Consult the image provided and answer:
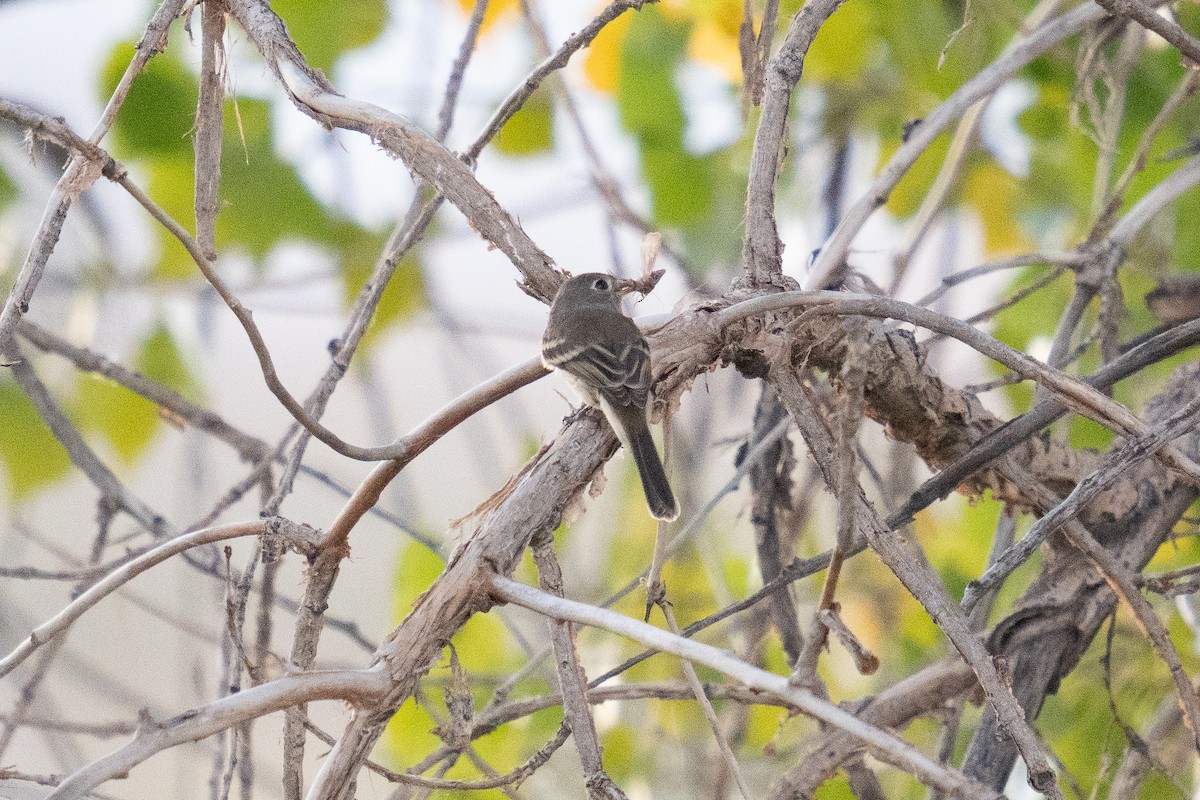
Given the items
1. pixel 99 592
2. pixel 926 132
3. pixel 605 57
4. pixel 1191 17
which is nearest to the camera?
pixel 99 592

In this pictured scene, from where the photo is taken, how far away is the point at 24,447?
303cm

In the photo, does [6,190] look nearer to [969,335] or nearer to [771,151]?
[771,151]

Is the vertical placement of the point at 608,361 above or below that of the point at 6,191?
below

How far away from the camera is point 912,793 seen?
3.15m

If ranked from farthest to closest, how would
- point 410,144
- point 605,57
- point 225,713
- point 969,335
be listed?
point 605,57
point 410,144
point 969,335
point 225,713

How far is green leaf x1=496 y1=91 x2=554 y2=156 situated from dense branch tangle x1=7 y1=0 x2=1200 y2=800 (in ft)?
5.72

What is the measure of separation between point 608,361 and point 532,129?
72.9 inches

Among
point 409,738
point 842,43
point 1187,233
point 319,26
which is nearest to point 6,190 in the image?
point 319,26

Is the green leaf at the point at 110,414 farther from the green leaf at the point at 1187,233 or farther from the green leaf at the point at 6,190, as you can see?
the green leaf at the point at 1187,233

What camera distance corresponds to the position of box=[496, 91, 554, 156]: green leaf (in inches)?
150

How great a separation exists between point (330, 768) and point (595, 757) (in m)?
0.28

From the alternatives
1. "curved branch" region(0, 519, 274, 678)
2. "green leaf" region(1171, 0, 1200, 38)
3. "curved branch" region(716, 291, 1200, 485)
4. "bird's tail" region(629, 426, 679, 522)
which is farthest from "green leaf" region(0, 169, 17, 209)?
"green leaf" region(1171, 0, 1200, 38)

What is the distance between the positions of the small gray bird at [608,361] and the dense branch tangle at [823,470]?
63 millimetres

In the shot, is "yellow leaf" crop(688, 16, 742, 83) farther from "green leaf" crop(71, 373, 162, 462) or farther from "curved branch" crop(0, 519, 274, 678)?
"curved branch" crop(0, 519, 274, 678)
